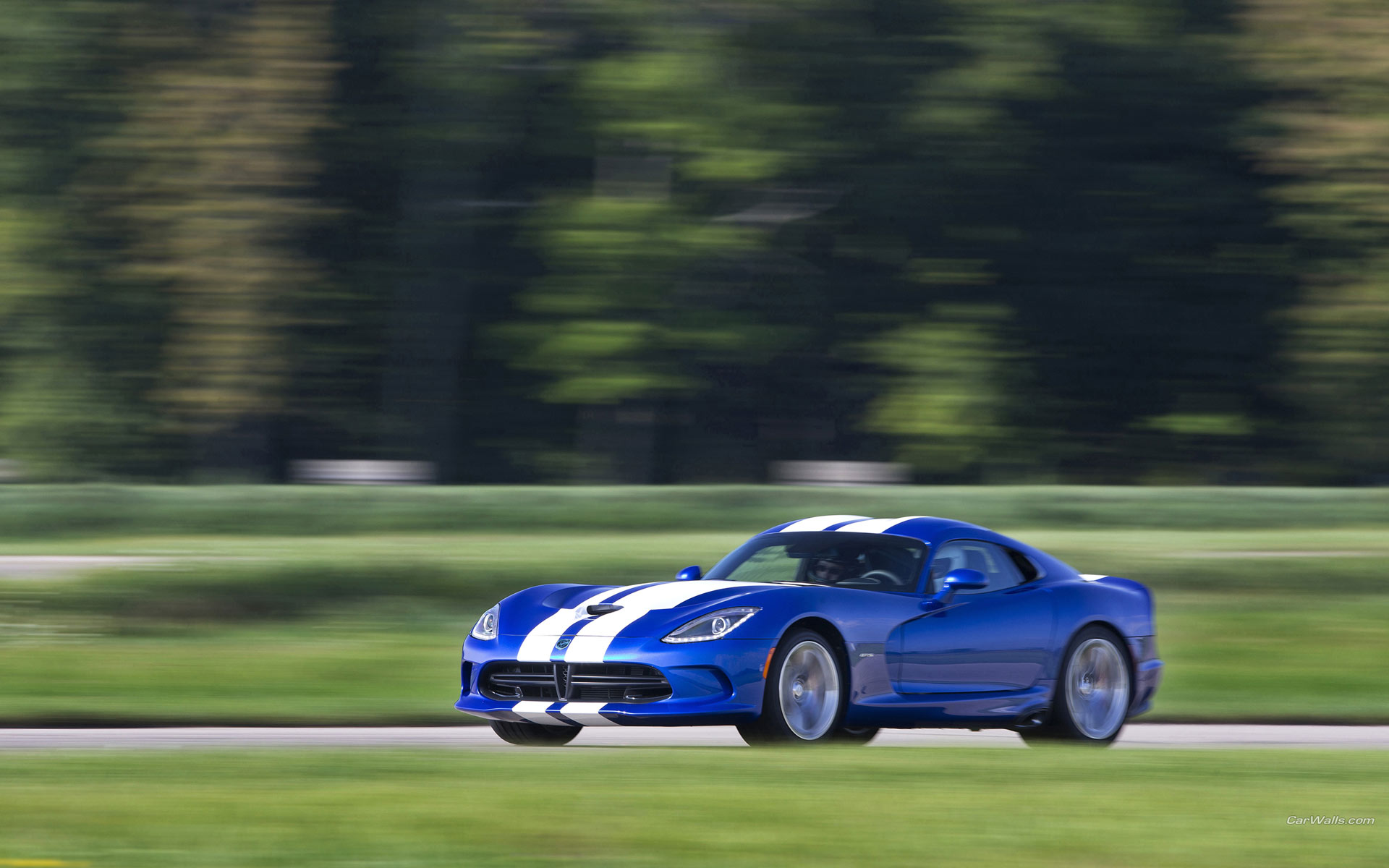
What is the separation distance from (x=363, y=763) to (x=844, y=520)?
3.16 metres

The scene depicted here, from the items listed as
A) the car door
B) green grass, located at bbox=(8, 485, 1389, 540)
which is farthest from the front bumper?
green grass, located at bbox=(8, 485, 1389, 540)

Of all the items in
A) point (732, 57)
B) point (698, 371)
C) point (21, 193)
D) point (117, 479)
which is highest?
point (732, 57)

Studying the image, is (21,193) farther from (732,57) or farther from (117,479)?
(732,57)

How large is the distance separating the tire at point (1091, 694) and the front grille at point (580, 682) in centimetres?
235

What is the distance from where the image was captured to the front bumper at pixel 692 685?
813cm

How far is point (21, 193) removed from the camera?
76.6ft

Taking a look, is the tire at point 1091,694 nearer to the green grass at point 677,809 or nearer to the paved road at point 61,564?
the green grass at point 677,809

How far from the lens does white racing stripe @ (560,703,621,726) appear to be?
8211 mm

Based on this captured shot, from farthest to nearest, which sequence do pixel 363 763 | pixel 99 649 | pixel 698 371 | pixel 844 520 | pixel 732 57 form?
pixel 698 371 < pixel 732 57 < pixel 99 649 < pixel 844 520 < pixel 363 763

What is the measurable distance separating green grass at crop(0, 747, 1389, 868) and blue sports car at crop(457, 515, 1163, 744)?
1.38 feet

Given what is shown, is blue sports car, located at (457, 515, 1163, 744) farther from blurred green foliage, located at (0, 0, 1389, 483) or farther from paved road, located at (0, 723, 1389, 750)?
blurred green foliage, located at (0, 0, 1389, 483)

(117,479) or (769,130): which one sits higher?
(769,130)

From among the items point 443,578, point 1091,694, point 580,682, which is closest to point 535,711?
point 580,682

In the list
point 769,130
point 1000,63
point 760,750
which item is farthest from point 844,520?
point 1000,63
